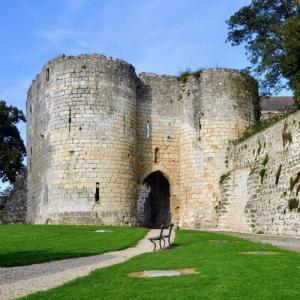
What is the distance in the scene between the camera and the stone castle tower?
2923cm

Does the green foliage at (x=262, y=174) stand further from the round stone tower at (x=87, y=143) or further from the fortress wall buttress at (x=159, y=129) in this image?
the round stone tower at (x=87, y=143)

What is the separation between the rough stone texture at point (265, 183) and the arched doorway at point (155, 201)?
5.17 meters

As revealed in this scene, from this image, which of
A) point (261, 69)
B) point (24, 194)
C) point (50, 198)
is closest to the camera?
point (50, 198)

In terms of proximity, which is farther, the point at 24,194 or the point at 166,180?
the point at 24,194

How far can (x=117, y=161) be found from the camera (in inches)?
1172

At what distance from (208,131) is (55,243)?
1504 centimetres

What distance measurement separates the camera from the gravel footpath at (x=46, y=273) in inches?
381

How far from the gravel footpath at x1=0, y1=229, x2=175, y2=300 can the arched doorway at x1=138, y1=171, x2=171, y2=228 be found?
19.1 metres

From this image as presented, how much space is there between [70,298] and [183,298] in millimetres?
1701

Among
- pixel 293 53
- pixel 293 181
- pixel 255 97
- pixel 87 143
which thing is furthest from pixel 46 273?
pixel 255 97

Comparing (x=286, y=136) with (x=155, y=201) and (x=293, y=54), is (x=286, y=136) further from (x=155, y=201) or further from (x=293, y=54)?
(x=155, y=201)

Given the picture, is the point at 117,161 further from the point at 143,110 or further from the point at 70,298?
the point at 70,298

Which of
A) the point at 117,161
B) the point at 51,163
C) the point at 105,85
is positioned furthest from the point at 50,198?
the point at 105,85

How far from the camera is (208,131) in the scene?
105 ft
